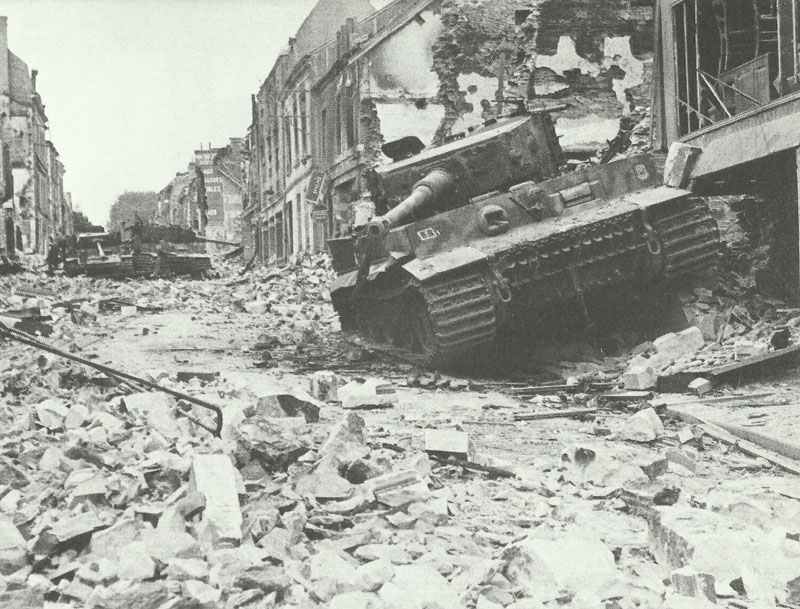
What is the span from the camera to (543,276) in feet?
32.9

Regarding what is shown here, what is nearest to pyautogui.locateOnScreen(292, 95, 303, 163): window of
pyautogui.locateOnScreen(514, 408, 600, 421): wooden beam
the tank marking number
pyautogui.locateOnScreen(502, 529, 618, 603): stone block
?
the tank marking number

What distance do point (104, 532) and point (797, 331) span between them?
316 inches

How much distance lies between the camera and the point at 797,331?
9.92m

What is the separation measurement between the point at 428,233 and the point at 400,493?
5.80 m

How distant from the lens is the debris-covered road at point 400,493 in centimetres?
354

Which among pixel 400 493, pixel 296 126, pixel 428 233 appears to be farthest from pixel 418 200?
pixel 296 126

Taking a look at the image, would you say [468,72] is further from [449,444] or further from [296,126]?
[449,444]

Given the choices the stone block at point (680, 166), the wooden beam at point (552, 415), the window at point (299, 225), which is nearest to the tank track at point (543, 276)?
the stone block at point (680, 166)

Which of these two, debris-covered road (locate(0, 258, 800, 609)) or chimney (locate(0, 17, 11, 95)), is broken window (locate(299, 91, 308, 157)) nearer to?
chimney (locate(0, 17, 11, 95))

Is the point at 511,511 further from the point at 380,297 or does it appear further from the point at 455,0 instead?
the point at 455,0

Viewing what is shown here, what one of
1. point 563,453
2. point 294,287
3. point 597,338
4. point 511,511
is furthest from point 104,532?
point 294,287

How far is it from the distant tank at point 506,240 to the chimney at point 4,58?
42.4 metres

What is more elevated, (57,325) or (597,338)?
(57,325)

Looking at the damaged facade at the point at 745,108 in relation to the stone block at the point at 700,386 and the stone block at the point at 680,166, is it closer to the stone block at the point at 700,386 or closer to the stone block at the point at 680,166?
the stone block at the point at 680,166
